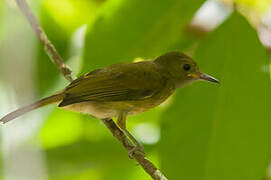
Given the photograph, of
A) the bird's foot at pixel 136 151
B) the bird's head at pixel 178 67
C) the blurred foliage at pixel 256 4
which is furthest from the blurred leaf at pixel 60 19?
the blurred foliage at pixel 256 4

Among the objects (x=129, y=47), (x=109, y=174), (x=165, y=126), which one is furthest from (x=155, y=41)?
(x=109, y=174)

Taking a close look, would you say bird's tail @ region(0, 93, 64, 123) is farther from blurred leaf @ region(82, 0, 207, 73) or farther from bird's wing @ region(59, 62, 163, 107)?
blurred leaf @ region(82, 0, 207, 73)

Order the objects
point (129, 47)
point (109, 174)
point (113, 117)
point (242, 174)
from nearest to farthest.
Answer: point (242, 174)
point (129, 47)
point (109, 174)
point (113, 117)

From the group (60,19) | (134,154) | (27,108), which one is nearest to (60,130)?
(27,108)

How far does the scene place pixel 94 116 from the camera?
319cm

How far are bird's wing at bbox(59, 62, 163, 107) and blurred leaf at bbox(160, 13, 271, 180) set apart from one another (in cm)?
88

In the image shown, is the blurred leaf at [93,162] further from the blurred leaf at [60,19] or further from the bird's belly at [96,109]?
the blurred leaf at [60,19]

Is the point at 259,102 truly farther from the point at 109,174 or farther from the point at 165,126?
the point at 109,174

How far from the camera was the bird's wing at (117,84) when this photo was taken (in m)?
3.14

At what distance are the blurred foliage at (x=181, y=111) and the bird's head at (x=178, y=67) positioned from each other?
2.62 ft

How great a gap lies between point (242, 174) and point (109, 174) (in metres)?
0.90

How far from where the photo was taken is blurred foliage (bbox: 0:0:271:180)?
2.23 meters

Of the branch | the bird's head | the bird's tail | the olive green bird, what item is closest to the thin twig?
the branch

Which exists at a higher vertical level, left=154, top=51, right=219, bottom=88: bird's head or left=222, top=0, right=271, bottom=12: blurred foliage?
left=154, top=51, right=219, bottom=88: bird's head
